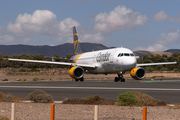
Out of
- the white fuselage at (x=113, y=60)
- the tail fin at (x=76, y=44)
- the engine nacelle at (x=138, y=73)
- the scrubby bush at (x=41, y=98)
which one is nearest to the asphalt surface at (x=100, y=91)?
the scrubby bush at (x=41, y=98)

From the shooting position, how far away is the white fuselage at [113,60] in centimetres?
3678

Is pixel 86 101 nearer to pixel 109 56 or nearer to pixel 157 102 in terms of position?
pixel 157 102

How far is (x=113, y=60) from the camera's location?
126 feet

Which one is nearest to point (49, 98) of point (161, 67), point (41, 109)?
point (41, 109)

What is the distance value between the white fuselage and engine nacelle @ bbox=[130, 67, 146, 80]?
38.7 inches

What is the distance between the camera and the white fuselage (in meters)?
36.8

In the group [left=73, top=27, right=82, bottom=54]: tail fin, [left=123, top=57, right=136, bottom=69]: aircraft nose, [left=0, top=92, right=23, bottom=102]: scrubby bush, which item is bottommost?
[left=0, top=92, right=23, bottom=102]: scrubby bush

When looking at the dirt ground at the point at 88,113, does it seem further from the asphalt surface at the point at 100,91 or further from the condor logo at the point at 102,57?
the condor logo at the point at 102,57

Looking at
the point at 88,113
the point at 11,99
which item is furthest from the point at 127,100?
the point at 11,99

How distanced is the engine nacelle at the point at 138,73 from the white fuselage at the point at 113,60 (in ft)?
3.22

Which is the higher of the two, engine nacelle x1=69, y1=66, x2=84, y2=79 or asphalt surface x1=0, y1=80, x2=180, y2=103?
engine nacelle x1=69, y1=66, x2=84, y2=79

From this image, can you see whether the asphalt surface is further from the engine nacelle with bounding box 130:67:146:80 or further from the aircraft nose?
the engine nacelle with bounding box 130:67:146:80

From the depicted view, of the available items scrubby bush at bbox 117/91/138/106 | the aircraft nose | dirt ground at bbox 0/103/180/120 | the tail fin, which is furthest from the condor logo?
dirt ground at bbox 0/103/180/120

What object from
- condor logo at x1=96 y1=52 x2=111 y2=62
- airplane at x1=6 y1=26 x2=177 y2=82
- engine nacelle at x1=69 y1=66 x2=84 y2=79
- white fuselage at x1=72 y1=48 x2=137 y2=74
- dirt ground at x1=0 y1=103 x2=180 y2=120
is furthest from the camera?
condor logo at x1=96 y1=52 x2=111 y2=62
